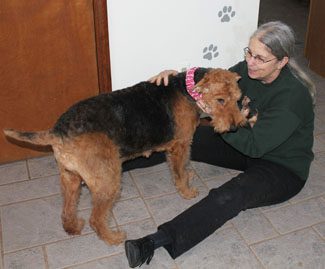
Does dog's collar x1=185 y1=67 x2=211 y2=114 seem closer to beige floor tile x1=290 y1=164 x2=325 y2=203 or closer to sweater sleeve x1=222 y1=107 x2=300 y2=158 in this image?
sweater sleeve x1=222 y1=107 x2=300 y2=158

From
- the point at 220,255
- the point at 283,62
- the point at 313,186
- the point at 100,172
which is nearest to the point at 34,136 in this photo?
the point at 100,172

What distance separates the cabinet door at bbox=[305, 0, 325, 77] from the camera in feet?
17.7

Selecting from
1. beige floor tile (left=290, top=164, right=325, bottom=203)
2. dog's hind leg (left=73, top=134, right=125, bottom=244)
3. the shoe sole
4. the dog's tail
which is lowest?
beige floor tile (left=290, top=164, right=325, bottom=203)

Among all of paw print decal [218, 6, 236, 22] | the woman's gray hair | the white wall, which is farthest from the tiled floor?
paw print decal [218, 6, 236, 22]

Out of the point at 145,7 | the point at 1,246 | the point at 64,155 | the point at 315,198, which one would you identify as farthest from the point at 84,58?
the point at 315,198

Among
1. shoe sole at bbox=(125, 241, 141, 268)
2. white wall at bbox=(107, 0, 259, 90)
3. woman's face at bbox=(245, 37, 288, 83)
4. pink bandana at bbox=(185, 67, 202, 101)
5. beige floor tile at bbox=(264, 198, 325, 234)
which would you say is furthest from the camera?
white wall at bbox=(107, 0, 259, 90)

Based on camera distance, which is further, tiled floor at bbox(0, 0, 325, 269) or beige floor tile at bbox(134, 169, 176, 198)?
beige floor tile at bbox(134, 169, 176, 198)

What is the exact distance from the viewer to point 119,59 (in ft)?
12.3

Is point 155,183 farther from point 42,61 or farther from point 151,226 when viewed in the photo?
point 42,61

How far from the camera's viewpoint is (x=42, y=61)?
3.45 m

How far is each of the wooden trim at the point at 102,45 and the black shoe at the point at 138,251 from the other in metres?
1.64

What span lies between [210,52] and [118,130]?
1.89 metres

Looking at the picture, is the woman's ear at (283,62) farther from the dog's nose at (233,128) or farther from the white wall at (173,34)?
the white wall at (173,34)

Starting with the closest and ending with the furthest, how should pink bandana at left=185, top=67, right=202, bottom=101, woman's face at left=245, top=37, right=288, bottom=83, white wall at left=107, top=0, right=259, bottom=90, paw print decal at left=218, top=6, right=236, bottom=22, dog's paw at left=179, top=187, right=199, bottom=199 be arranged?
woman's face at left=245, top=37, right=288, bottom=83 < pink bandana at left=185, top=67, right=202, bottom=101 < dog's paw at left=179, top=187, right=199, bottom=199 < white wall at left=107, top=0, right=259, bottom=90 < paw print decal at left=218, top=6, right=236, bottom=22
